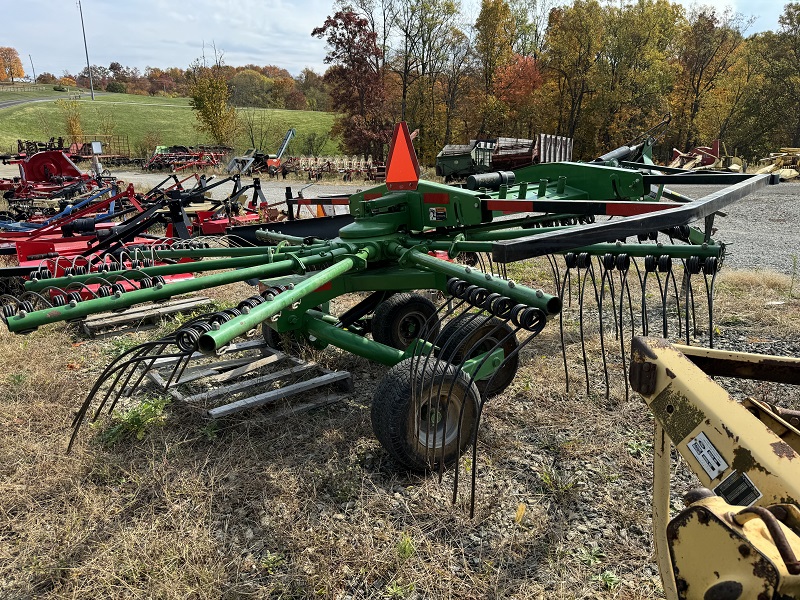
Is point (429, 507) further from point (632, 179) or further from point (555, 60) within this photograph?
point (555, 60)

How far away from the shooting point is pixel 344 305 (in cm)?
643

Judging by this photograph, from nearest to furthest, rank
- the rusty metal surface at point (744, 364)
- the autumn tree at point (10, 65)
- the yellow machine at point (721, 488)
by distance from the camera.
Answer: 1. the yellow machine at point (721, 488)
2. the rusty metal surface at point (744, 364)
3. the autumn tree at point (10, 65)

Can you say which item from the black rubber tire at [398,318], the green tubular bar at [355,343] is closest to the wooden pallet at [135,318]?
the black rubber tire at [398,318]

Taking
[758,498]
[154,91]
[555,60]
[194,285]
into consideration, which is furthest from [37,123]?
[758,498]

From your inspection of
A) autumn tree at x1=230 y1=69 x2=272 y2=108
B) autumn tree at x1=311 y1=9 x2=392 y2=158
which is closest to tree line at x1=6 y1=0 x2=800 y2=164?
autumn tree at x1=311 y1=9 x2=392 y2=158

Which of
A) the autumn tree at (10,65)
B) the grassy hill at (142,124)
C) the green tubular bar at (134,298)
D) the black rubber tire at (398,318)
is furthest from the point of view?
the autumn tree at (10,65)

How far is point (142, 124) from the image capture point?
47688mm

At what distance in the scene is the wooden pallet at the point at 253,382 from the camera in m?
3.70

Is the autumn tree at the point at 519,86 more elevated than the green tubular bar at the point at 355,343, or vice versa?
the autumn tree at the point at 519,86

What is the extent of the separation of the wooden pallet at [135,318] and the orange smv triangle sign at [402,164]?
3.09m

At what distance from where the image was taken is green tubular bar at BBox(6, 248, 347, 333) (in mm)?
2557

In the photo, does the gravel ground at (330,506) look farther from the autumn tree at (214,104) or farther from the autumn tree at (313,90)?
the autumn tree at (313,90)

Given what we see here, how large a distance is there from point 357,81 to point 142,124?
28767 millimetres

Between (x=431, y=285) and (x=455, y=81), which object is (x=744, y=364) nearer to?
(x=431, y=285)
